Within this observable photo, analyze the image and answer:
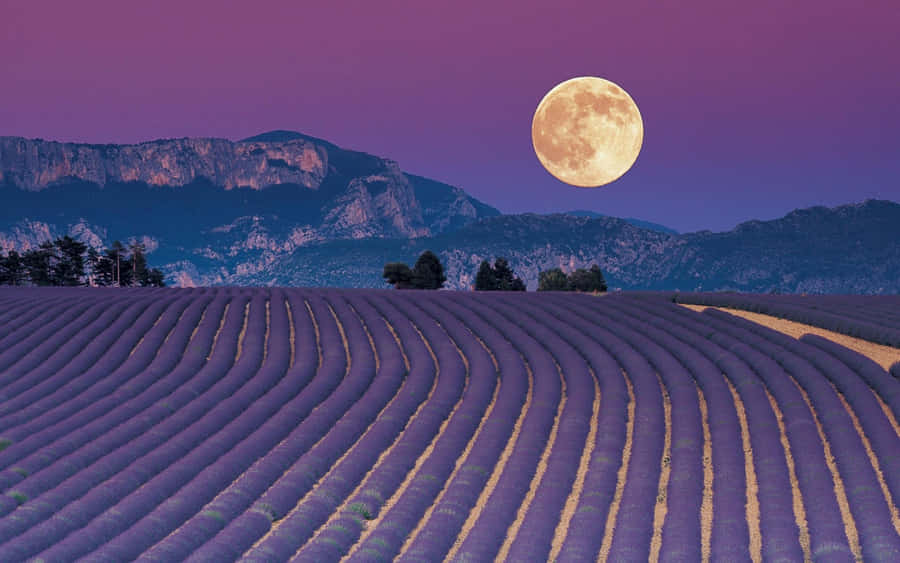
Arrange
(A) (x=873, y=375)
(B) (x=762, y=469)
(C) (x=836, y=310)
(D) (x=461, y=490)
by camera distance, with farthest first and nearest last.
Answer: (C) (x=836, y=310) → (A) (x=873, y=375) → (B) (x=762, y=469) → (D) (x=461, y=490)

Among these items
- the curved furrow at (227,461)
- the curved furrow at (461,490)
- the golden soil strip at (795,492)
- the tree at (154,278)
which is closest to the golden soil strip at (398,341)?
the curved furrow at (461,490)

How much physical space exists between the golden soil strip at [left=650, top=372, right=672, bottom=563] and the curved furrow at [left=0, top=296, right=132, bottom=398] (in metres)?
17.5

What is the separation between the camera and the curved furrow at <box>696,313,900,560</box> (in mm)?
13117

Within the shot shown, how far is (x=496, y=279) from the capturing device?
98062mm

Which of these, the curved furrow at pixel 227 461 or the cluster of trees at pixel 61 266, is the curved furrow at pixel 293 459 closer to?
the curved furrow at pixel 227 461

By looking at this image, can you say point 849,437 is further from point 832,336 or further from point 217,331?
point 217,331

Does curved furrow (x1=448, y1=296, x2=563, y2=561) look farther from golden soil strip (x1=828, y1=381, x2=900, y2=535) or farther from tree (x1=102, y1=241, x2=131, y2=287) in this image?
tree (x1=102, y1=241, x2=131, y2=287)

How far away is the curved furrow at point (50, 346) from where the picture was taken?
78.3ft

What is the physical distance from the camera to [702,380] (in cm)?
2183

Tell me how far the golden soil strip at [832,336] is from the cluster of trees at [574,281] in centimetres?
6490

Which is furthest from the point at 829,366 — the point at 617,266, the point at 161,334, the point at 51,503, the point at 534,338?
the point at 617,266

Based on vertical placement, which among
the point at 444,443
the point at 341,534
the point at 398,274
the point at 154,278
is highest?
the point at 398,274

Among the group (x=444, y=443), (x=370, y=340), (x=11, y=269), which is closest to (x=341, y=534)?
(x=444, y=443)

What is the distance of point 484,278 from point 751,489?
266 feet
